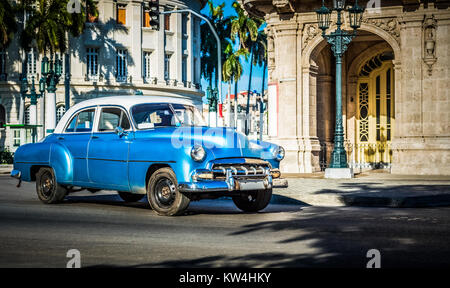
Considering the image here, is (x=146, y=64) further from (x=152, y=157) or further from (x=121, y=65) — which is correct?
(x=152, y=157)

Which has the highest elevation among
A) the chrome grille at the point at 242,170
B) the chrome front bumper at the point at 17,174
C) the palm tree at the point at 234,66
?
the palm tree at the point at 234,66

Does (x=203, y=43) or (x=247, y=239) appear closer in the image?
(x=247, y=239)

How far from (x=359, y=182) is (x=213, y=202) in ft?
18.2

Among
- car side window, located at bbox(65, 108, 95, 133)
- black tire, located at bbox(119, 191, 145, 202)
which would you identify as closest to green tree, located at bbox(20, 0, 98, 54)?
black tire, located at bbox(119, 191, 145, 202)

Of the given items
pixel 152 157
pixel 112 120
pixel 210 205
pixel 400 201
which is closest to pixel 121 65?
pixel 210 205

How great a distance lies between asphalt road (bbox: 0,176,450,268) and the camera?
6145mm

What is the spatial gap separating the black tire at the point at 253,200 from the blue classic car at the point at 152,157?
16 mm

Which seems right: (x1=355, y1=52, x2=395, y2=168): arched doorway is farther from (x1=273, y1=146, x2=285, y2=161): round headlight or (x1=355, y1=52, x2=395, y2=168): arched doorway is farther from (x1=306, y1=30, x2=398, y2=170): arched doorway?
(x1=273, y1=146, x2=285, y2=161): round headlight

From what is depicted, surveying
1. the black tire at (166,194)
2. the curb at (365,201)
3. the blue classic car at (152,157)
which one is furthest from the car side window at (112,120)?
the curb at (365,201)

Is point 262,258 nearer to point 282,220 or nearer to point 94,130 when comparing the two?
point 282,220

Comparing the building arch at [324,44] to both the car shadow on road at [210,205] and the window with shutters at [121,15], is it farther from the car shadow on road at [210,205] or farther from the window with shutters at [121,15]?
the window with shutters at [121,15]

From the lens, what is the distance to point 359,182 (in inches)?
687

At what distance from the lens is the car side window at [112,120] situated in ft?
35.4
